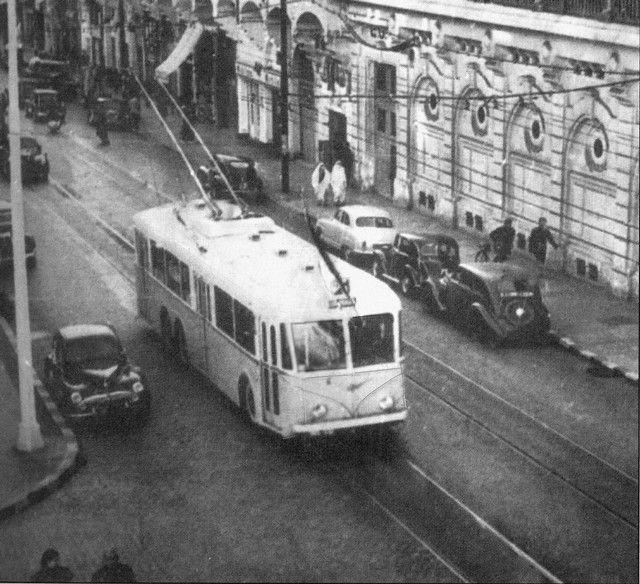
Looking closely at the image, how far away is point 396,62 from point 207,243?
2.88 m

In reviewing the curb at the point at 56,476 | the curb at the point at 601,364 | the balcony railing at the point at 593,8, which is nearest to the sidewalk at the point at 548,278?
the curb at the point at 601,364

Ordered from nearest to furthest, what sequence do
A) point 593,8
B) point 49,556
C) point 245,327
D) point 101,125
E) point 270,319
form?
1. point 49,556
2. point 593,8
3. point 101,125
4. point 270,319
5. point 245,327

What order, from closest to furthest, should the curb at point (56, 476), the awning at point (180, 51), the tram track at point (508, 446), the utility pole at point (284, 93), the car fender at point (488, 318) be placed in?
the tram track at point (508, 446) → the curb at point (56, 476) → the awning at point (180, 51) → the utility pole at point (284, 93) → the car fender at point (488, 318)

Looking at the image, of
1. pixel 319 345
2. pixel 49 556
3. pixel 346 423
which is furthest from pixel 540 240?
pixel 49 556

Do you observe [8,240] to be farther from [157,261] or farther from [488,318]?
[488,318]

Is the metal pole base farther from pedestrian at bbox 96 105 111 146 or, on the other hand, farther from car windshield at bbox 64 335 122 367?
pedestrian at bbox 96 105 111 146

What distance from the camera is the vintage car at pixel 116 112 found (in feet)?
42.2

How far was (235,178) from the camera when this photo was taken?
13680 mm

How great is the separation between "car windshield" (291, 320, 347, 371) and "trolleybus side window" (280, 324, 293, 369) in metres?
0.08

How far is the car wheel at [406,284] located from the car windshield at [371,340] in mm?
791

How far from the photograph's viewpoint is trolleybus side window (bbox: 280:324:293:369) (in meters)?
13.1

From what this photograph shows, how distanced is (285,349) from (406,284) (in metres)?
1.82

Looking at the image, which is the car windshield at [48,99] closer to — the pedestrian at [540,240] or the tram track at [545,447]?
the tram track at [545,447]

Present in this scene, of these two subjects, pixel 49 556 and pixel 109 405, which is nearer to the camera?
pixel 49 556
